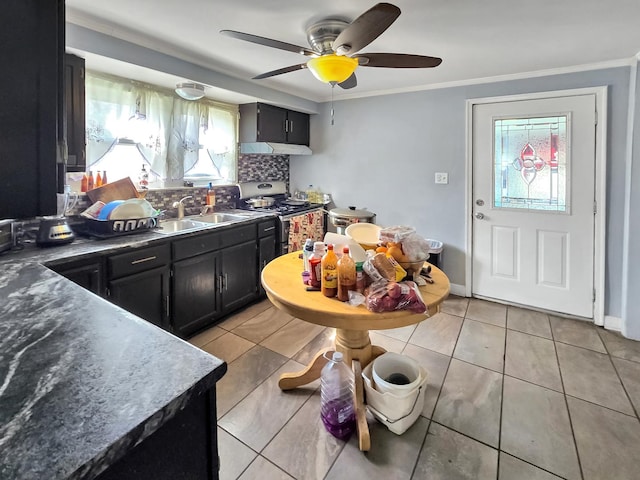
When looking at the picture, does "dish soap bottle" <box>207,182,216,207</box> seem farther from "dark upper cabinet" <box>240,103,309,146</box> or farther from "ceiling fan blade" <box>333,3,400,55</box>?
"ceiling fan blade" <box>333,3,400,55</box>

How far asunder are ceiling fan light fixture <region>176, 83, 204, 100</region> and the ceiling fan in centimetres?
102

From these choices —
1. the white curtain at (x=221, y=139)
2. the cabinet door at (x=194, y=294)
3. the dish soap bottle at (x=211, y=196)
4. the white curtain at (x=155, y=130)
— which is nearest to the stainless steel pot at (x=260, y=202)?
the white curtain at (x=221, y=139)

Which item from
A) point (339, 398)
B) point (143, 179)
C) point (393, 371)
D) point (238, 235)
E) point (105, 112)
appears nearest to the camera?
point (339, 398)

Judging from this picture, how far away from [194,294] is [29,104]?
2222 millimetres

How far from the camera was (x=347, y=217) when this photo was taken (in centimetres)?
373

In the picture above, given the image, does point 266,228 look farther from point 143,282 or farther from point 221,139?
point 143,282

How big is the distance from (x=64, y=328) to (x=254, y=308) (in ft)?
7.82

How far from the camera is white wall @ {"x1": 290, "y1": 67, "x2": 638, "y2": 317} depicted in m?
2.76

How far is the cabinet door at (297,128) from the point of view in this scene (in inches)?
157

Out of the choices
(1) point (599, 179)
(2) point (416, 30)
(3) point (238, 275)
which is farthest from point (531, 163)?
(3) point (238, 275)

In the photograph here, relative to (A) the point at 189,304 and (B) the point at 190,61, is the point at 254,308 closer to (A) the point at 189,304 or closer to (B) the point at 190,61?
(A) the point at 189,304

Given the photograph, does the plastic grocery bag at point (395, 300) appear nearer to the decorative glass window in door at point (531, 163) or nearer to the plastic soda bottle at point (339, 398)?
the plastic soda bottle at point (339, 398)

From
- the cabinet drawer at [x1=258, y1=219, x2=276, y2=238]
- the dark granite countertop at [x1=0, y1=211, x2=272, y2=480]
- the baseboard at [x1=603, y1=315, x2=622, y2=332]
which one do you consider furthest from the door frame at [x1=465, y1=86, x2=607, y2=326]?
the dark granite countertop at [x1=0, y1=211, x2=272, y2=480]

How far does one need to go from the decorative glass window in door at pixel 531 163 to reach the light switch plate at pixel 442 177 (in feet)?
1.43
